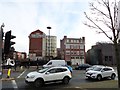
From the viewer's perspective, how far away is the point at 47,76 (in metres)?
22.1

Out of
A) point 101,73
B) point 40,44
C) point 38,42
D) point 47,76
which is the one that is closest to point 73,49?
point 40,44

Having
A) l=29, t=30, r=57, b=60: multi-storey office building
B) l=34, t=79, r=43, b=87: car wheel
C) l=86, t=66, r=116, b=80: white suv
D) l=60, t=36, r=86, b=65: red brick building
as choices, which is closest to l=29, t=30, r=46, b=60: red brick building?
l=29, t=30, r=57, b=60: multi-storey office building

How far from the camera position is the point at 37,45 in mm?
116250

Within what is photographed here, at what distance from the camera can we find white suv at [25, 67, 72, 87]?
2154 cm

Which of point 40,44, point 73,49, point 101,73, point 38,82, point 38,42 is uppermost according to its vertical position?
point 38,42

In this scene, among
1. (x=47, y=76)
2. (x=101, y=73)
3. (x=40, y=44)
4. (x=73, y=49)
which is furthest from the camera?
(x=40, y=44)

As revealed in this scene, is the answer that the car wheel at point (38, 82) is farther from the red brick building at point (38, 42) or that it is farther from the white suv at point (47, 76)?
the red brick building at point (38, 42)

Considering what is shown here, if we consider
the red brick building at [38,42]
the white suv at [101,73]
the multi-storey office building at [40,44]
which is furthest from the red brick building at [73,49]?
the white suv at [101,73]

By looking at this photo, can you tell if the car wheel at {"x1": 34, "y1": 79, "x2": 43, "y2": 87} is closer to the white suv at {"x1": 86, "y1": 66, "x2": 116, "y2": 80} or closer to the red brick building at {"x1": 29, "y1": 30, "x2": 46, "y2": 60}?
the white suv at {"x1": 86, "y1": 66, "x2": 116, "y2": 80}

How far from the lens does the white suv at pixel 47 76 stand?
21.5m

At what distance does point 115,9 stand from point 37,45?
100 metres

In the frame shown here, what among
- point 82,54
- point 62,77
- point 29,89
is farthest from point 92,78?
point 82,54

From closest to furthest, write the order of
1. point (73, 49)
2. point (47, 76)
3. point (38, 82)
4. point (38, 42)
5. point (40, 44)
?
point (38, 82)
point (47, 76)
point (73, 49)
point (38, 42)
point (40, 44)

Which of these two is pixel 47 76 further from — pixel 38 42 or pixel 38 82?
pixel 38 42
